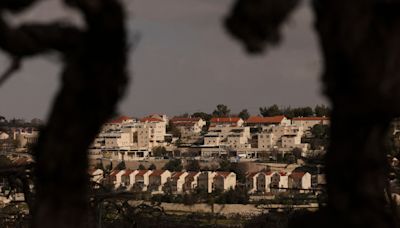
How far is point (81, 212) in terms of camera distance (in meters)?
3.10

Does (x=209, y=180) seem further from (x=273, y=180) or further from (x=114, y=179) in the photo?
(x=114, y=179)

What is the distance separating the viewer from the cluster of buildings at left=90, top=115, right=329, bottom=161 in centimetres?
9874

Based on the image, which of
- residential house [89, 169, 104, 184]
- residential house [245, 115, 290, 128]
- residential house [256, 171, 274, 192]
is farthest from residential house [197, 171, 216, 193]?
residential house [89, 169, 104, 184]

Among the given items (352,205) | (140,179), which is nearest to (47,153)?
(352,205)

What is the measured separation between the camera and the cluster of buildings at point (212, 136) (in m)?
98.7

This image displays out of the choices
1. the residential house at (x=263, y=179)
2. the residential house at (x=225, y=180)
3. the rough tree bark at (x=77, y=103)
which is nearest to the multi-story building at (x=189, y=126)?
the residential house at (x=225, y=180)

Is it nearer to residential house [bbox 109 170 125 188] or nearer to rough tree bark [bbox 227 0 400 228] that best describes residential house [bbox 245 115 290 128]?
residential house [bbox 109 170 125 188]

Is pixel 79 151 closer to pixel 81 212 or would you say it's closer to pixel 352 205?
pixel 81 212

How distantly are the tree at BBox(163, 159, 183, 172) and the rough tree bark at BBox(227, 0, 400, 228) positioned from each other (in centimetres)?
8020

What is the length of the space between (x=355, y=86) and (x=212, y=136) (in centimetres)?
10235

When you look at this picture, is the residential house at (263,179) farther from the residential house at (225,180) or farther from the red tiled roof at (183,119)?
the red tiled roof at (183,119)

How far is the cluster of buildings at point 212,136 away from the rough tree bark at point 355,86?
3556 inches

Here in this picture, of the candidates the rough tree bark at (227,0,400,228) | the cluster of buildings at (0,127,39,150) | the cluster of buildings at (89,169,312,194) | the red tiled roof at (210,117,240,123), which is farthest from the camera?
the red tiled roof at (210,117,240,123)

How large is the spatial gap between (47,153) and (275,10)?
3.40 feet
